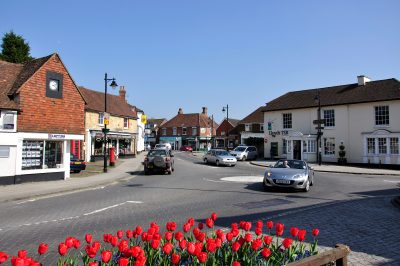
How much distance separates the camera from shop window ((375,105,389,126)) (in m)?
31.8

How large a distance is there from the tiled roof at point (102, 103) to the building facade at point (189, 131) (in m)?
32.2

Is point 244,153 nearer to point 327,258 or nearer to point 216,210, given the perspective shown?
point 216,210

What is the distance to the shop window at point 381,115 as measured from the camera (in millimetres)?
31797

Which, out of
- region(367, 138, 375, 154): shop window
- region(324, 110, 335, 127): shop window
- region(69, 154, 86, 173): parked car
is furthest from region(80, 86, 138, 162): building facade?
region(367, 138, 375, 154): shop window

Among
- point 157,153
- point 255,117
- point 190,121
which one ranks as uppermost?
point 190,121

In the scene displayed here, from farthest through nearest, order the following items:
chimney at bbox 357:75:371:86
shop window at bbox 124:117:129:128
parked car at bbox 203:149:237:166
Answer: shop window at bbox 124:117:129:128 < chimney at bbox 357:75:371:86 < parked car at bbox 203:149:237:166

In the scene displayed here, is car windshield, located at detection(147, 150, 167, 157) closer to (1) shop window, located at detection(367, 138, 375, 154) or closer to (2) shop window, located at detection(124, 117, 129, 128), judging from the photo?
(1) shop window, located at detection(367, 138, 375, 154)

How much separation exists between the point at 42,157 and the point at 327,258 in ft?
60.3

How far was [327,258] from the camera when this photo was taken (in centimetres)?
367

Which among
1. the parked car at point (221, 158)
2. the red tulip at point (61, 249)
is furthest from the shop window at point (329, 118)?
the red tulip at point (61, 249)

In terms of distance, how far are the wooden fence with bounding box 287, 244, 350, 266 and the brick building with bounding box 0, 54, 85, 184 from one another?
17.0m

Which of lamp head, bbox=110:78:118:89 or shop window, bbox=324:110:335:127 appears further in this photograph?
shop window, bbox=324:110:335:127

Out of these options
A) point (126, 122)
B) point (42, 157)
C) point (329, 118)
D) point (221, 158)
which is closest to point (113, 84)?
point (42, 157)

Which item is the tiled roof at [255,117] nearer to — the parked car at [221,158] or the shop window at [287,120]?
the shop window at [287,120]
